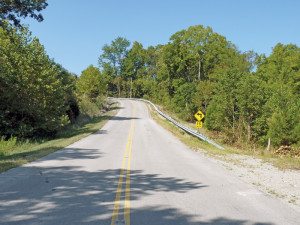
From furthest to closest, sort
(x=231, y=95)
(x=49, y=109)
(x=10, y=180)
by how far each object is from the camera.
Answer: (x=231, y=95) → (x=49, y=109) → (x=10, y=180)

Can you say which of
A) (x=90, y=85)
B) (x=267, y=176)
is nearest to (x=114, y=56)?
(x=90, y=85)

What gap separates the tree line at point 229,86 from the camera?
4288 centimetres

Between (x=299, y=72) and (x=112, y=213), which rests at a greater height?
(x=299, y=72)

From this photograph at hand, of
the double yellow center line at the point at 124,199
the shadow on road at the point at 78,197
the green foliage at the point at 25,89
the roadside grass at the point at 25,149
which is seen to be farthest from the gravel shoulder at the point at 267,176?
the green foliage at the point at 25,89

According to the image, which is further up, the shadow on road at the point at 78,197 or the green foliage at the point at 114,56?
the green foliage at the point at 114,56

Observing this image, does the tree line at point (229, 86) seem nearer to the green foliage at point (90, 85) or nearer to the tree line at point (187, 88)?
the tree line at point (187, 88)

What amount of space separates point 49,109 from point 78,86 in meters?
39.1

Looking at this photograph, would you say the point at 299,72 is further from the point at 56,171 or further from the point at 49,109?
the point at 56,171

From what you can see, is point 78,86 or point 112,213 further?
point 78,86

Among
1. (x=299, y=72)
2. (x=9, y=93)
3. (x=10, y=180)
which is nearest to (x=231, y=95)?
(x=299, y=72)

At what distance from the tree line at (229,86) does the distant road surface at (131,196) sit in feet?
81.0

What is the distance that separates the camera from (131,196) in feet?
35.2

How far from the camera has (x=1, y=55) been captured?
106 feet

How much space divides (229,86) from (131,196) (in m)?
39.3
